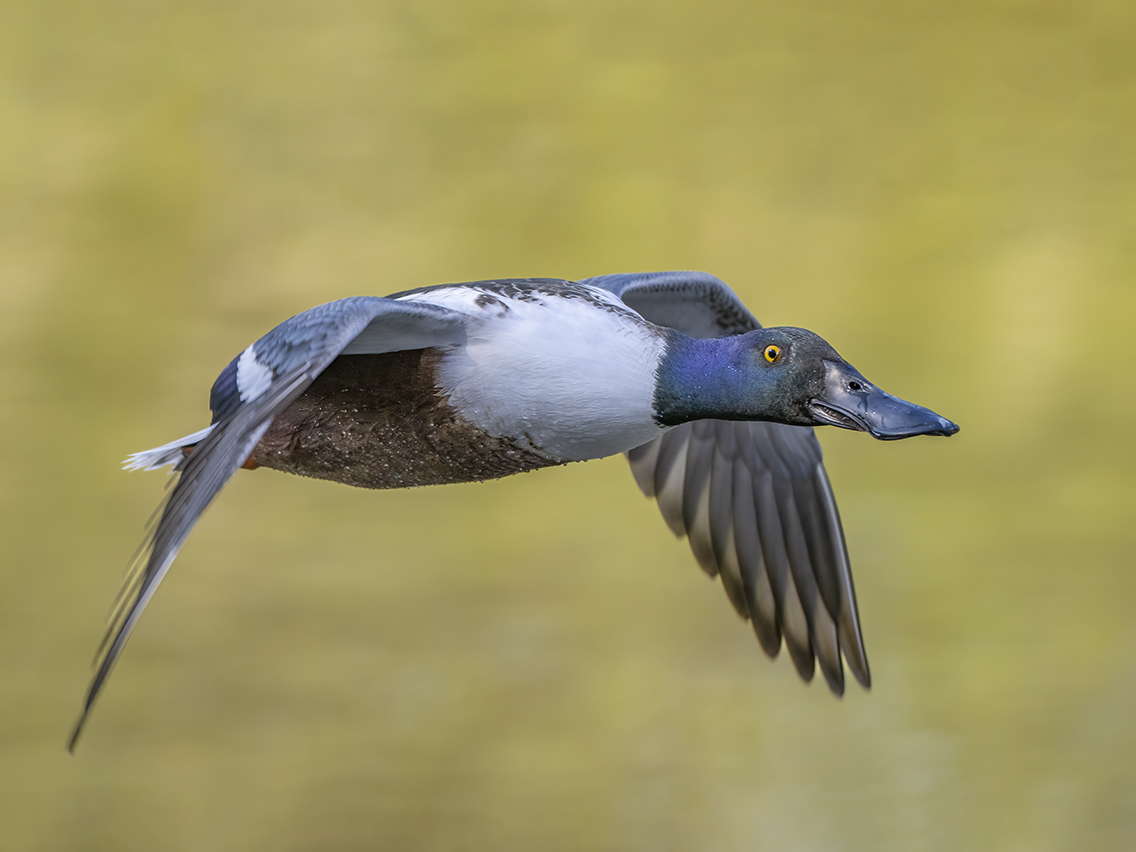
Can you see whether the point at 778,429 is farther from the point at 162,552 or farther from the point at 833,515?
the point at 162,552

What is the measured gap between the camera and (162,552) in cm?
109

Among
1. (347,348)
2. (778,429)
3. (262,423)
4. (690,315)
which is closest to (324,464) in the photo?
(347,348)

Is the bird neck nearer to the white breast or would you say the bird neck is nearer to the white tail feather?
the white breast

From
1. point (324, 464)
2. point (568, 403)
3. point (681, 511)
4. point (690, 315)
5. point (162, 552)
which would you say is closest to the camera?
point (162, 552)

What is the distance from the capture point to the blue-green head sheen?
1281mm

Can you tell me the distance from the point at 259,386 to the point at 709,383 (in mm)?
514

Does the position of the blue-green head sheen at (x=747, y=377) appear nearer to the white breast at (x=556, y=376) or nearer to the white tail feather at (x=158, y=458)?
the white breast at (x=556, y=376)

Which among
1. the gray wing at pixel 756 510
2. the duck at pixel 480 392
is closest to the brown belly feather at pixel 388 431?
the duck at pixel 480 392

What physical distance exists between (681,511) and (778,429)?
0.75ft

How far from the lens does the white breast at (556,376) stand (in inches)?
52.9

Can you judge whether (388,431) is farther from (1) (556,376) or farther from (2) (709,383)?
(2) (709,383)

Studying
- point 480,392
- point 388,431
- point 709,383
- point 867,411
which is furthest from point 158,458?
point 867,411

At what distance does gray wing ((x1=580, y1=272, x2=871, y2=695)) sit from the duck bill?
59cm

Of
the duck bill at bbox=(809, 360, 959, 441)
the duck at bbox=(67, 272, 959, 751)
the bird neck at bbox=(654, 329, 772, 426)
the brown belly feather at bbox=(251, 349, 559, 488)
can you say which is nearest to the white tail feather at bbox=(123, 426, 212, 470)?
the duck at bbox=(67, 272, 959, 751)
